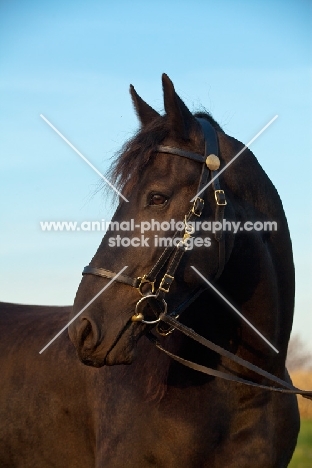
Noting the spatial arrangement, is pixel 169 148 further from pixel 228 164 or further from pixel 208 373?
pixel 208 373

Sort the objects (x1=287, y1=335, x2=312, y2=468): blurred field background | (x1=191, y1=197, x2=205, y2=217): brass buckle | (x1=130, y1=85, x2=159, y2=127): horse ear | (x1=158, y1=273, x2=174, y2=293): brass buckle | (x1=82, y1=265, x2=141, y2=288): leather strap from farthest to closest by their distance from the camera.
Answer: (x1=287, y1=335, x2=312, y2=468): blurred field background, (x1=130, y1=85, x2=159, y2=127): horse ear, (x1=191, y1=197, x2=205, y2=217): brass buckle, (x1=158, y1=273, x2=174, y2=293): brass buckle, (x1=82, y1=265, x2=141, y2=288): leather strap

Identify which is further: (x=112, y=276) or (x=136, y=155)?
(x=136, y=155)

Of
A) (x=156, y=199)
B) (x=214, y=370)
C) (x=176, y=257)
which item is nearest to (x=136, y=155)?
(x=156, y=199)

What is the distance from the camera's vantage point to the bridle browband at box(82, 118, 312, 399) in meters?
4.40

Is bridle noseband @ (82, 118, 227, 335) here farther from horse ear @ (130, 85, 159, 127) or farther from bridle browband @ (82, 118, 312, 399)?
horse ear @ (130, 85, 159, 127)

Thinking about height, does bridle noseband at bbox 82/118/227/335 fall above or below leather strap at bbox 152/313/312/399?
above

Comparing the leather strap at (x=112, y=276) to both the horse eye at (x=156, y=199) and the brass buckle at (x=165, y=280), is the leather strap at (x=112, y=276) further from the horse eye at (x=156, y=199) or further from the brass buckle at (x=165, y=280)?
the horse eye at (x=156, y=199)

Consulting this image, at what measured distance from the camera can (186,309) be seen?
501 cm

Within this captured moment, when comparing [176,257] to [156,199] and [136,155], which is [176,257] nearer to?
[156,199]

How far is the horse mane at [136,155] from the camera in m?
4.61

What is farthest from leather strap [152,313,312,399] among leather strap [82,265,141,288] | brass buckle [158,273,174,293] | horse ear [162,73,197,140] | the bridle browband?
horse ear [162,73,197,140]

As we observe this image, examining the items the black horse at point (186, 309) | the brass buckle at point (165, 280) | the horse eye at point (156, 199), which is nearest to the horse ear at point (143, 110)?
the black horse at point (186, 309)

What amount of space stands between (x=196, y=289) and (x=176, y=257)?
32cm

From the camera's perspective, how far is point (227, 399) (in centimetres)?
482
